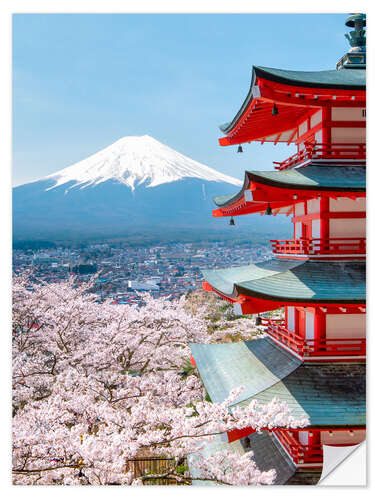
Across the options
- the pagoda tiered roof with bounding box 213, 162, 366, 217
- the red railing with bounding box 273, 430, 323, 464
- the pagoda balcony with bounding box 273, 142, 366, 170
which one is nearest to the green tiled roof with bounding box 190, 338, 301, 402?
the red railing with bounding box 273, 430, 323, 464

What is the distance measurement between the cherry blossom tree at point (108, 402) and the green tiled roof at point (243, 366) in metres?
0.34

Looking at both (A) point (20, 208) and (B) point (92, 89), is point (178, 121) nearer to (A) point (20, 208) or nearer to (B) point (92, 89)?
(B) point (92, 89)

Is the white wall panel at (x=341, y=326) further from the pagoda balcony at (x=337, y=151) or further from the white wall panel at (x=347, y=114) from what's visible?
the white wall panel at (x=347, y=114)

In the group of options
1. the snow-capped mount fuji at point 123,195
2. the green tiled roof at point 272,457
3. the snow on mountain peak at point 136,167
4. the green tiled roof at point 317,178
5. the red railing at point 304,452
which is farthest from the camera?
the snow on mountain peak at point 136,167

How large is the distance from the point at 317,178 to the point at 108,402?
372cm

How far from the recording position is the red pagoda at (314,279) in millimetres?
3311

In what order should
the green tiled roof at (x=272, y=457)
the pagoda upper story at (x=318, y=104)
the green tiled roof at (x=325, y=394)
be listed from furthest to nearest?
the green tiled roof at (x=272, y=457)
the pagoda upper story at (x=318, y=104)
the green tiled roof at (x=325, y=394)

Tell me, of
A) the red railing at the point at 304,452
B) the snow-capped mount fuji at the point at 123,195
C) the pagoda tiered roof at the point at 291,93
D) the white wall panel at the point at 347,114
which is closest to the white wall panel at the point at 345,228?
the white wall panel at the point at 347,114

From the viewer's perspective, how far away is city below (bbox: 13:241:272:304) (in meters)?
10.1

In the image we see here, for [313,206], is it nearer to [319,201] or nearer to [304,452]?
[319,201]

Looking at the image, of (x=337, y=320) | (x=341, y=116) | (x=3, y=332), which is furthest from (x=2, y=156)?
(x=337, y=320)

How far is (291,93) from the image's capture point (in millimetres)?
3508

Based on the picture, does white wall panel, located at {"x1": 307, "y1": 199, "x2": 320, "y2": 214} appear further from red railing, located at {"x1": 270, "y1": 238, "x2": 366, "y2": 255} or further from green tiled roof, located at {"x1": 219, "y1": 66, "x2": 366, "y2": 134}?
green tiled roof, located at {"x1": 219, "y1": 66, "x2": 366, "y2": 134}

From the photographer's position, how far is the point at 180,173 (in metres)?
22.1
